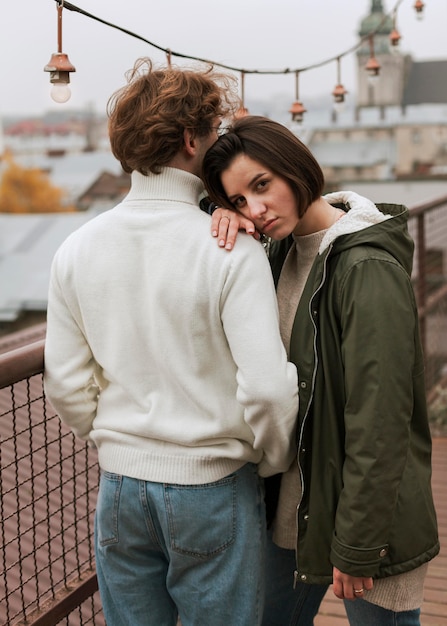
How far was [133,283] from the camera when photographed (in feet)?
4.56

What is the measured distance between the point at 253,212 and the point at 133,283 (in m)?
0.24

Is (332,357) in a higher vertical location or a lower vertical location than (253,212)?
lower

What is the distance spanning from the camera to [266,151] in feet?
4.66

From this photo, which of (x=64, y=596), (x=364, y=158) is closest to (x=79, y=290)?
(x=64, y=596)

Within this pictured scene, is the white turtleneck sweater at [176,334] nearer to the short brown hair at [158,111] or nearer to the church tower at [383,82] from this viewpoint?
the short brown hair at [158,111]

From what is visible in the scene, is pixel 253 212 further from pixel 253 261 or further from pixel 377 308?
pixel 377 308

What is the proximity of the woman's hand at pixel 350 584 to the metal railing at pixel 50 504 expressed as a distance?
594 mm

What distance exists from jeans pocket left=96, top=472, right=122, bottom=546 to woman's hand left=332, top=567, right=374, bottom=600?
15.2 inches

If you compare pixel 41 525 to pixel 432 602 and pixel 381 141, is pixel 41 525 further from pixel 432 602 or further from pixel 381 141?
pixel 381 141

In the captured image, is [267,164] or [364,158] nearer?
[267,164]

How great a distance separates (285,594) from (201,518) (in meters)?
0.47

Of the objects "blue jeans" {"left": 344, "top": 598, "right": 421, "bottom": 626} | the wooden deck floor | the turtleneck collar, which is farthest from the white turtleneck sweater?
the wooden deck floor

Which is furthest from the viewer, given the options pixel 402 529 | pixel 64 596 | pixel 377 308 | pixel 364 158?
pixel 364 158

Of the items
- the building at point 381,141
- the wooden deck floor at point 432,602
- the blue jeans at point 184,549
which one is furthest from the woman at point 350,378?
the building at point 381,141
